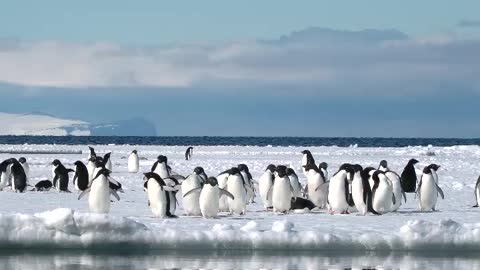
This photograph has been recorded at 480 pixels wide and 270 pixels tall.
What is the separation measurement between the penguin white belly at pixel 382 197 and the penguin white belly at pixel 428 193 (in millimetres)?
1131

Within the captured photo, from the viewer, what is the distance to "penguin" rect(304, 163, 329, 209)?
17625 mm

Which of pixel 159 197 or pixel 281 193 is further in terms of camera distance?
pixel 281 193

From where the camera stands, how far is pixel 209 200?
15.2 meters

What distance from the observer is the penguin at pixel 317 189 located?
17625mm

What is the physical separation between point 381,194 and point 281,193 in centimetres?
163

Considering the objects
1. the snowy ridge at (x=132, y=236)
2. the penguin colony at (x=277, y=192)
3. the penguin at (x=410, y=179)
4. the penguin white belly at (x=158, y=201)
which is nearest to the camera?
the snowy ridge at (x=132, y=236)

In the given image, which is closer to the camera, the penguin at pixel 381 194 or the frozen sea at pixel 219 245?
the frozen sea at pixel 219 245

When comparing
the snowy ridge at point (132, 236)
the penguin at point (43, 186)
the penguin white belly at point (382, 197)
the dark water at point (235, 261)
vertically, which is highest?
the penguin at point (43, 186)

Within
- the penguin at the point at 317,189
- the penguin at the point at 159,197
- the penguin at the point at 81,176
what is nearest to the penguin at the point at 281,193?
the penguin at the point at 317,189

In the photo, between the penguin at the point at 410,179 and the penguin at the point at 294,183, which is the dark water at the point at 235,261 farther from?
the penguin at the point at 410,179

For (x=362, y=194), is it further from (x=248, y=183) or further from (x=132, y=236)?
(x=132, y=236)

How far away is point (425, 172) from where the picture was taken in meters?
17.9

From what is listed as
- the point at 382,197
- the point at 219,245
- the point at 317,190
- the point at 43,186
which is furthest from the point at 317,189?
the point at 43,186

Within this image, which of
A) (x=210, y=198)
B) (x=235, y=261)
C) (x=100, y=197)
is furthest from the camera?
(x=100, y=197)
